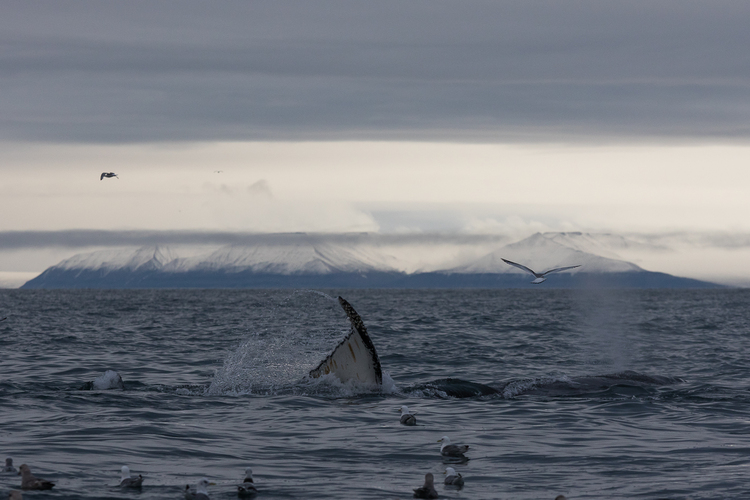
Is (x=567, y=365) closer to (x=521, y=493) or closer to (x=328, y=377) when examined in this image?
(x=328, y=377)

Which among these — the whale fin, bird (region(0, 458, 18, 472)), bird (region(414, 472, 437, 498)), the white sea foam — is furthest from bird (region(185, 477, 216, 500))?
the white sea foam

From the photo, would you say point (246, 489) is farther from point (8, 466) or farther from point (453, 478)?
point (8, 466)

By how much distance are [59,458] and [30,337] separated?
26626 mm

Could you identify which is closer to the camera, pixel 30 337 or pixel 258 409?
pixel 258 409

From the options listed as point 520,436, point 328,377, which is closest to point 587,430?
point 520,436

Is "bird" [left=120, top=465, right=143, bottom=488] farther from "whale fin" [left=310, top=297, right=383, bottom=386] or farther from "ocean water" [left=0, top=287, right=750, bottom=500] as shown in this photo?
"whale fin" [left=310, top=297, right=383, bottom=386]

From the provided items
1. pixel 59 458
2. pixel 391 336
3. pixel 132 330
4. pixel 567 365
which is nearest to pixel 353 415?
pixel 59 458

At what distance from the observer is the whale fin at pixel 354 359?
14461mm

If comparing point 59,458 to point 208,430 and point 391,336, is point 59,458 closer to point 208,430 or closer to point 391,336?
point 208,430

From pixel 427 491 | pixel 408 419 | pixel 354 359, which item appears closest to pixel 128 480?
pixel 427 491

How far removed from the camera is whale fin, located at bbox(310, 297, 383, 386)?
14.5m

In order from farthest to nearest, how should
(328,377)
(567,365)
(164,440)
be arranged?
(567,365) → (328,377) → (164,440)

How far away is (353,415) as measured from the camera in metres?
15.5

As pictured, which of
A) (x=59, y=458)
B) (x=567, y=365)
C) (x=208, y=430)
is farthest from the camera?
(x=567, y=365)
